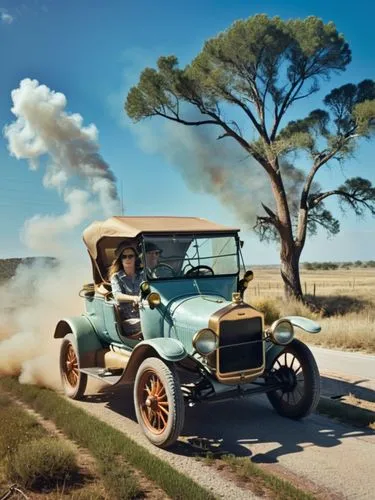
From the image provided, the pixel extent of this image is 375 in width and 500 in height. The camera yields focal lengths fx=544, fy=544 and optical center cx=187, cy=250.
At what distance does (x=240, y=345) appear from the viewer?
580 centimetres

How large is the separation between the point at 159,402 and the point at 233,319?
116 centimetres

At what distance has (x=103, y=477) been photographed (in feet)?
15.2

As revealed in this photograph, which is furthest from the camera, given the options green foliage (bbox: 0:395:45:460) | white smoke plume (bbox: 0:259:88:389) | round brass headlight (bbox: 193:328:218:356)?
white smoke plume (bbox: 0:259:88:389)

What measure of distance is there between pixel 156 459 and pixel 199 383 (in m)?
1.02

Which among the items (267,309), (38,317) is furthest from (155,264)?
(267,309)

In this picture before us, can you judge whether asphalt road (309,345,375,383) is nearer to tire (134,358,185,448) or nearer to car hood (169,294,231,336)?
car hood (169,294,231,336)

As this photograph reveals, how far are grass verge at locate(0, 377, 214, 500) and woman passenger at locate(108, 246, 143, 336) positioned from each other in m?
1.24

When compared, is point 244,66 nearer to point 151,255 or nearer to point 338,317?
point 338,317

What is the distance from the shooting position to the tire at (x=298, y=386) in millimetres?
6289

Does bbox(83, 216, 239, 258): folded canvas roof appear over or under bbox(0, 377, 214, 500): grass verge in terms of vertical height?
over

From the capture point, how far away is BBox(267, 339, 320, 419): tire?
248 inches

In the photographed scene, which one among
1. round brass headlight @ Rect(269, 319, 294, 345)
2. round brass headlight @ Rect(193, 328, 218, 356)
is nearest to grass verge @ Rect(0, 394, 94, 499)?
round brass headlight @ Rect(193, 328, 218, 356)

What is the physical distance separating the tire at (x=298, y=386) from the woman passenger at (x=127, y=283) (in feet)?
6.15

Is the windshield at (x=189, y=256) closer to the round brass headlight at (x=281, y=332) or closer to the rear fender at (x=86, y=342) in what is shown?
the round brass headlight at (x=281, y=332)
